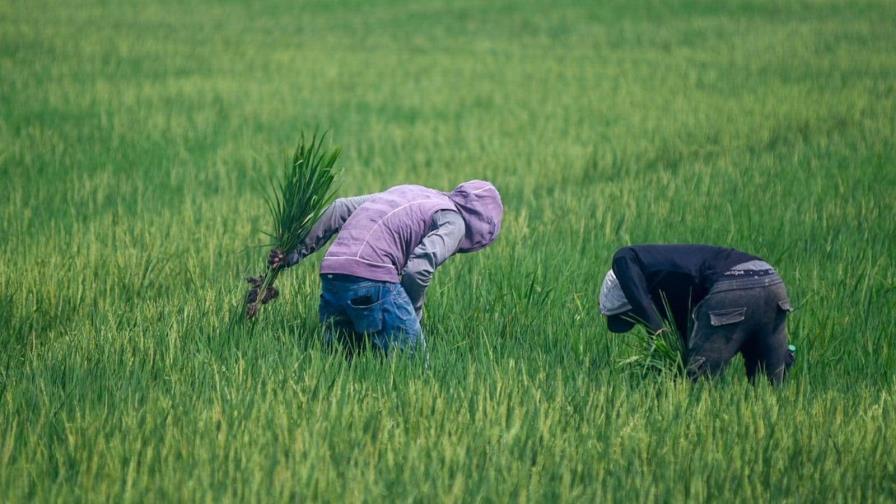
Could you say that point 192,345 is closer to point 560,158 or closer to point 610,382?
point 610,382

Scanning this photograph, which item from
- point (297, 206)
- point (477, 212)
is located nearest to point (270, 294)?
point (297, 206)

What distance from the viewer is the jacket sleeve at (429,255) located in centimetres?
351

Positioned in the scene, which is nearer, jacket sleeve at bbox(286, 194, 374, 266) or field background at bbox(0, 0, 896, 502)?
field background at bbox(0, 0, 896, 502)

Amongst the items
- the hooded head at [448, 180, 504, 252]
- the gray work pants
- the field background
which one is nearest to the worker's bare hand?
the field background

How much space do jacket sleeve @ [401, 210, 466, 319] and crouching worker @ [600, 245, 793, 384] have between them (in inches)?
21.6

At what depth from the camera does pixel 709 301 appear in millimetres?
3406

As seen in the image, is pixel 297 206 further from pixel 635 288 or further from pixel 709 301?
pixel 709 301

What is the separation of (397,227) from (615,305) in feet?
2.59

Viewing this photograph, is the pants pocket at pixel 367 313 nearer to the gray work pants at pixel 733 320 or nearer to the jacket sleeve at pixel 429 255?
the jacket sleeve at pixel 429 255

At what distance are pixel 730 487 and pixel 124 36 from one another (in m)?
13.0

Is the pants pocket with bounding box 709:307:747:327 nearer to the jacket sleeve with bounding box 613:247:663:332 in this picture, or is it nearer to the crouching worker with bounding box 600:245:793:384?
the crouching worker with bounding box 600:245:793:384

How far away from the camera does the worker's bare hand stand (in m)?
3.68

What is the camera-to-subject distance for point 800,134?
8.68 m

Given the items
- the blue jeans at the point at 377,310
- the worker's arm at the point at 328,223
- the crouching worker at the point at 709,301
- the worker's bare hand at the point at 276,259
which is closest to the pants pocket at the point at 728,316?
the crouching worker at the point at 709,301
